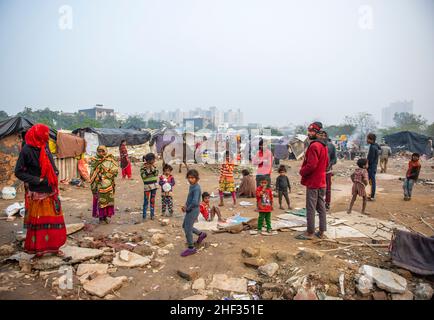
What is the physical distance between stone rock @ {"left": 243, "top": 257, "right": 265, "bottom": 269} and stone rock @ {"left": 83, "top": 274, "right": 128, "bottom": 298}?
1598 millimetres

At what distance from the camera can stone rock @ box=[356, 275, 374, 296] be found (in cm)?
310

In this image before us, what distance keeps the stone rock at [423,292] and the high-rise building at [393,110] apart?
4491 inches

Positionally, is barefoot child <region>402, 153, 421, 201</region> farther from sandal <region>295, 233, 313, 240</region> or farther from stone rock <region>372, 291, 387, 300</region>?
stone rock <region>372, 291, 387, 300</region>

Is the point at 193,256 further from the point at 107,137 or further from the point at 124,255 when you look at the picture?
the point at 107,137

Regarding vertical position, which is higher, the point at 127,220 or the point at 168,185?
the point at 168,185

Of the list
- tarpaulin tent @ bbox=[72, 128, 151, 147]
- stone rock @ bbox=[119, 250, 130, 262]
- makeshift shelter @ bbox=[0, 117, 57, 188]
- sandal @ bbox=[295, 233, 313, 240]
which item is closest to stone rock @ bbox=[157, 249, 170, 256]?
stone rock @ bbox=[119, 250, 130, 262]

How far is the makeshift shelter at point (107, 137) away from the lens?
17688 millimetres

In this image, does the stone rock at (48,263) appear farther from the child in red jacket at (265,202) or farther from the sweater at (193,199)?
the child in red jacket at (265,202)

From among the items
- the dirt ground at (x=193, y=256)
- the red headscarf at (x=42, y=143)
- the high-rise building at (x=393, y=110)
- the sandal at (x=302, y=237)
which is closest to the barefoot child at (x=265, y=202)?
the dirt ground at (x=193, y=256)

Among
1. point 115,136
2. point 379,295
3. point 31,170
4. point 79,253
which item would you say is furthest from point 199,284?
point 115,136
